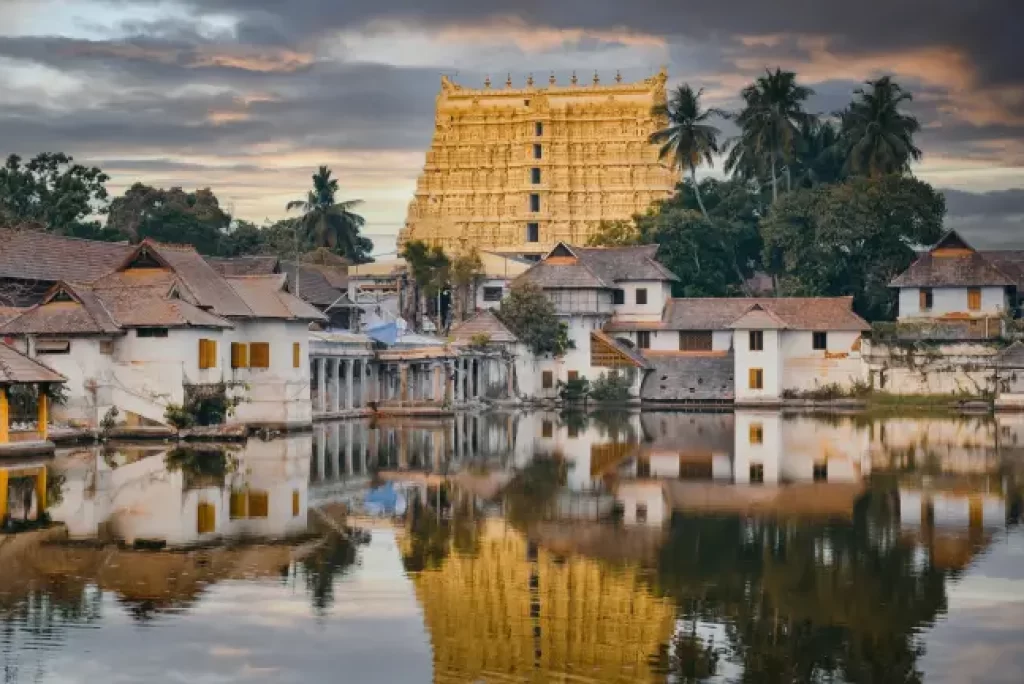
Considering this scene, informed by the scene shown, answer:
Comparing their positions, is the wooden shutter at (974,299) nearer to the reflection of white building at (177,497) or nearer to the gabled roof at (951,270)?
the gabled roof at (951,270)

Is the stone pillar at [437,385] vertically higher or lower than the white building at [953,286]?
lower

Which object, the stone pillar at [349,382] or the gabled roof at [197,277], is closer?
the gabled roof at [197,277]

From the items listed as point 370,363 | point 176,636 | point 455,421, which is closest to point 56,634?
point 176,636

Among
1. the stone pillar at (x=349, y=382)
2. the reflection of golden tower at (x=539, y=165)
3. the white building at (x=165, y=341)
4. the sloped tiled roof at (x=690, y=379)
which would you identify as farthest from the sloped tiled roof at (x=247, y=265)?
the reflection of golden tower at (x=539, y=165)

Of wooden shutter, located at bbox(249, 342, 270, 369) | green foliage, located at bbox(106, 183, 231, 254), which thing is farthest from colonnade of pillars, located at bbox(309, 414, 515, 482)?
green foliage, located at bbox(106, 183, 231, 254)

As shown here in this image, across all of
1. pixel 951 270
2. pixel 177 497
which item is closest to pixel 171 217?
pixel 951 270

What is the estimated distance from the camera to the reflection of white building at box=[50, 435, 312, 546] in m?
24.2

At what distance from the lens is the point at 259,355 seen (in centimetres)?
4497

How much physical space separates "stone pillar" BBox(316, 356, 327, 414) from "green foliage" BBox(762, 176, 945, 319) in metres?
27.7

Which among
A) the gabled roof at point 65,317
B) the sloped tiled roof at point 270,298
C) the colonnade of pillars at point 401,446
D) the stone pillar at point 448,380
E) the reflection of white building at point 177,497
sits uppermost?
the sloped tiled roof at point 270,298

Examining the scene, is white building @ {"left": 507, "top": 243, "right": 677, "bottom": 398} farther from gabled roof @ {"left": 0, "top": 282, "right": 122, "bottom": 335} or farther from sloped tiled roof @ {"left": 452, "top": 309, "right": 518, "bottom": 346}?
gabled roof @ {"left": 0, "top": 282, "right": 122, "bottom": 335}

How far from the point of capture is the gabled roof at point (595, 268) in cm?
6831

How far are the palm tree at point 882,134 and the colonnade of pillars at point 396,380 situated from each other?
2457 centimetres

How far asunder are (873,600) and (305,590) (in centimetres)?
664
